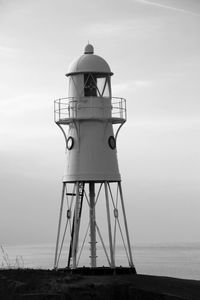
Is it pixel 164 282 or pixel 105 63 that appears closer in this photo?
pixel 164 282

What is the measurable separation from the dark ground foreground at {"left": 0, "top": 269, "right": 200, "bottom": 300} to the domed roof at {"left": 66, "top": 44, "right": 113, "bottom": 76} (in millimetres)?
11658

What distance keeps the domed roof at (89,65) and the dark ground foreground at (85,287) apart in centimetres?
1166

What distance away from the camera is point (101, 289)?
37.4 m

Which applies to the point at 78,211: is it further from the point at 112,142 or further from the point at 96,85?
the point at 96,85

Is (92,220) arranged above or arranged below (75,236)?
above

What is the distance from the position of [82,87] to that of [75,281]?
12.3 meters

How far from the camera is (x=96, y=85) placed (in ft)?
155

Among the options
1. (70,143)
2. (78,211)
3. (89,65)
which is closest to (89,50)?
(89,65)

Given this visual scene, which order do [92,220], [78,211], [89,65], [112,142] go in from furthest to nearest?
[112,142]
[89,65]
[78,211]
[92,220]

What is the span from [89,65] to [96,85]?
118 cm

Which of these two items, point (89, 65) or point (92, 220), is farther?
point (89, 65)

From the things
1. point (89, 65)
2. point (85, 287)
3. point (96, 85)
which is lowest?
point (85, 287)

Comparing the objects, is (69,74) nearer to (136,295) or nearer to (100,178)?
(100,178)

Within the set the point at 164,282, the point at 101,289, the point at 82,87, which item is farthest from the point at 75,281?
the point at 82,87
